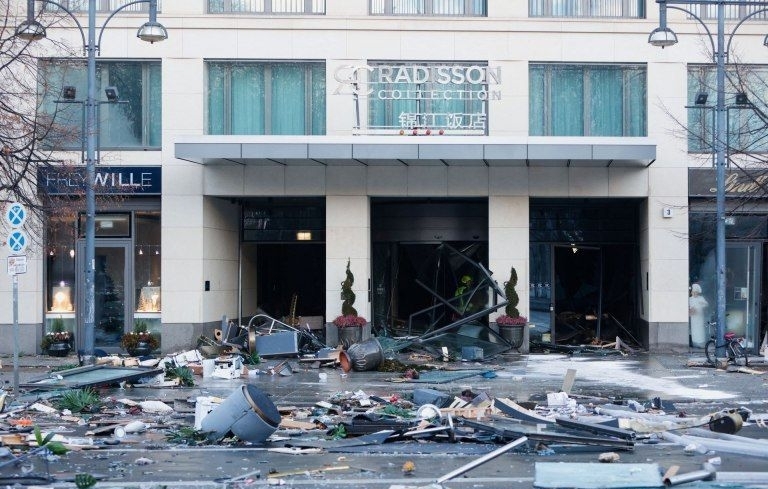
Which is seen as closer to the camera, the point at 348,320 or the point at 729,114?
the point at 348,320

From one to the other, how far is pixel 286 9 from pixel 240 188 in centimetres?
479

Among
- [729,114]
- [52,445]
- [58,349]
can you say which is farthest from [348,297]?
[52,445]

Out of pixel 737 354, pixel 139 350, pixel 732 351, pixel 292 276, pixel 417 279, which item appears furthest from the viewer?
pixel 292 276

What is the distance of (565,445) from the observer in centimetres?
1394

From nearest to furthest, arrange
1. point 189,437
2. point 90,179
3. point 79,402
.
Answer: point 189,437 < point 79,402 < point 90,179

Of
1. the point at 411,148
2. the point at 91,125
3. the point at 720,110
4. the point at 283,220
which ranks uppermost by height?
the point at 720,110

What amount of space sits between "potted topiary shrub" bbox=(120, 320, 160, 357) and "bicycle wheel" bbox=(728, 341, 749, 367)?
45.6 feet

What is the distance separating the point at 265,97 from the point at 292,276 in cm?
589

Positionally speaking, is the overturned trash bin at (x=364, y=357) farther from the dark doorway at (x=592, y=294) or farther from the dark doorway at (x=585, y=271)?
the dark doorway at (x=592, y=294)

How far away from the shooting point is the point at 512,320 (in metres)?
28.4

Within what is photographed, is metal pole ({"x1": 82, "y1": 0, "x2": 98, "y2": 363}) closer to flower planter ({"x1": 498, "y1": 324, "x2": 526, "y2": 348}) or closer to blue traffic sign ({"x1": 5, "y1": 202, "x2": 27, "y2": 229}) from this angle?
blue traffic sign ({"x1": 5, "y1": 202, "x2": 27, "y2": 229})

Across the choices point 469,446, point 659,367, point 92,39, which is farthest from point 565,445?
point 92,39

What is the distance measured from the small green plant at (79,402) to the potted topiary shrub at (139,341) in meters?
9.81

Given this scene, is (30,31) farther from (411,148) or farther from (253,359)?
(411,148)
